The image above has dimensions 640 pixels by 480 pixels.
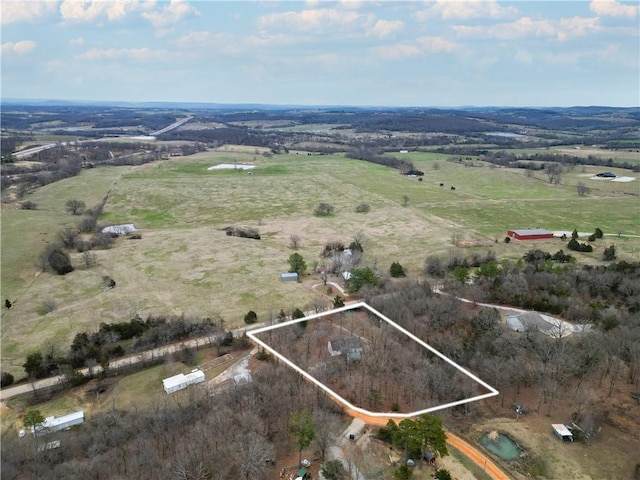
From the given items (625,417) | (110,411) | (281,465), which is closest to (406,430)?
(281,465)

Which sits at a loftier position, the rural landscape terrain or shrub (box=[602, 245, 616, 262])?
shrub (box=[602, 245, 616, 262])

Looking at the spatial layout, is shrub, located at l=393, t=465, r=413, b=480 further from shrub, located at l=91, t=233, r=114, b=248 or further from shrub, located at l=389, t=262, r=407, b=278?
shrub, located at l=91, t=233, r=114, b=248

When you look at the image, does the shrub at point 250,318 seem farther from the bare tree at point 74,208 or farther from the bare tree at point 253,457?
the bare tree at point 74,208

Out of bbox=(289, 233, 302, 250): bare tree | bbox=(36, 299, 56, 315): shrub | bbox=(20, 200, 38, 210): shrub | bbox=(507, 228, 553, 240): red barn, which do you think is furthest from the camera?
bbox=(20, 200, 38, 210): shrub

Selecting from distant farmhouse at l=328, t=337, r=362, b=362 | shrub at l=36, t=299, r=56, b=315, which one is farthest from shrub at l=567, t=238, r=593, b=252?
shrub at l=36, t=299, r=56, b=315

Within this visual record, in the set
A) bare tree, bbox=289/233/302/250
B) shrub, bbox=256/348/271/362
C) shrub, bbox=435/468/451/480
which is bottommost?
bare tree, bbox=289/233/302/250

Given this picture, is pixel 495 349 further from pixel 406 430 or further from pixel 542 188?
pixel 542 188

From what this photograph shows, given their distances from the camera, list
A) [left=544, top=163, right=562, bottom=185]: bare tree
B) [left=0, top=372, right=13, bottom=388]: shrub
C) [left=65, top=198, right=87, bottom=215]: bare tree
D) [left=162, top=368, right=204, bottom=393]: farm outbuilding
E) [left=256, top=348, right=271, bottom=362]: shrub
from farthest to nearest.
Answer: [left=544, top=163, right=562, bottom=185]: bare tree → [left=65, top=198, right=87, bottom=215]: bare tree → [left=256, top=348, right=271, bottom=362]: shrub → [left=0, top=372, right=13, bottom=388]: shrub → [left=162, top=368, right=204, bottom=393]: farm outbuilding
